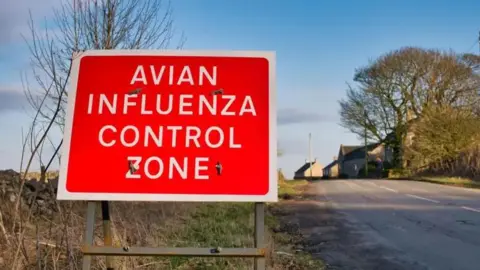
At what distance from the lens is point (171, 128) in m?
3.10

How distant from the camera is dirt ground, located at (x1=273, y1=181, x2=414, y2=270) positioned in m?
7.47

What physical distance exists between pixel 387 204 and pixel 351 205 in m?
1.19

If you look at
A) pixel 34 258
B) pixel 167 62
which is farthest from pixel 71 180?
pixel 34 258

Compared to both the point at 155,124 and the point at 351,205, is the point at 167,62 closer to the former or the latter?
the point at 155,124

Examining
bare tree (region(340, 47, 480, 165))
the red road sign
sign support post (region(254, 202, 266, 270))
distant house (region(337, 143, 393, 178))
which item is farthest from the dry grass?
distant house (region(337, 143, 393, 178))

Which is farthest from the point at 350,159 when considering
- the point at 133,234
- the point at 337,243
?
the point at 133,234

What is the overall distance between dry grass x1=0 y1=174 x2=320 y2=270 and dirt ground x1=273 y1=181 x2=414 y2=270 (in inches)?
19.1

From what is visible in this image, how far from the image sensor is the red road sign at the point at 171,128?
9.89ft

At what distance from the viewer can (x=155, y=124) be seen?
3109 mm

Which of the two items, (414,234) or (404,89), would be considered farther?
(404,89)

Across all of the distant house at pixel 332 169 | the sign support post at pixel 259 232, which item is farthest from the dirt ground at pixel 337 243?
the distant house at pixel 332 169

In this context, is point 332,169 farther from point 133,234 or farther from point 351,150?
point 133,234

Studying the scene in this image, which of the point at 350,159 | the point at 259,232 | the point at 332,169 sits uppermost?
the point at 350,159

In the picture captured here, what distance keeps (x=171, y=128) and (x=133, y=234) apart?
11.1ft
